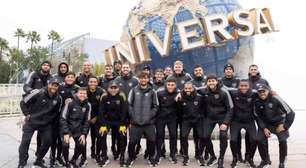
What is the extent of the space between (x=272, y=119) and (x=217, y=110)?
875mm

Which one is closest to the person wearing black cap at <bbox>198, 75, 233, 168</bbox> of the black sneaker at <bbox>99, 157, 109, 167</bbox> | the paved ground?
the paved ground

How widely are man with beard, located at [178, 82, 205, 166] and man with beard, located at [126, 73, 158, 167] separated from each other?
0.52m

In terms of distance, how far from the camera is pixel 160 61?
10.1 meters

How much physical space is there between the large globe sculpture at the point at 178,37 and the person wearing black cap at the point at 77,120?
4.74 meters

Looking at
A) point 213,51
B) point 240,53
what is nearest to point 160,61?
point 213,51

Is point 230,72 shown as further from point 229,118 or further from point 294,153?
point 294,153

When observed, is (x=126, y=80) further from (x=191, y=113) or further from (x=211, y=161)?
(x=211, y=161)

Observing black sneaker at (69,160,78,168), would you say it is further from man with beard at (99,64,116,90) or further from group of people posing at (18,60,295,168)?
man with beard at (99,64,116,90)

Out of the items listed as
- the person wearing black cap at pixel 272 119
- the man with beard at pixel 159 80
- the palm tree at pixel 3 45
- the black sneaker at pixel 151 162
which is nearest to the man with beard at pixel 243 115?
the person wearing black cap at pixel 272 119

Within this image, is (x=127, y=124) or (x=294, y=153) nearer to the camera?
(x=127, y=124)

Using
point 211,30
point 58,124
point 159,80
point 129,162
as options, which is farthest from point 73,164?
point 211,30

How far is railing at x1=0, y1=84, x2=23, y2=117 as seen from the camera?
16.3 meters

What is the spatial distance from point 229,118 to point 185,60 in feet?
14.5

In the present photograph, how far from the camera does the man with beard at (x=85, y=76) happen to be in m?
6.44
